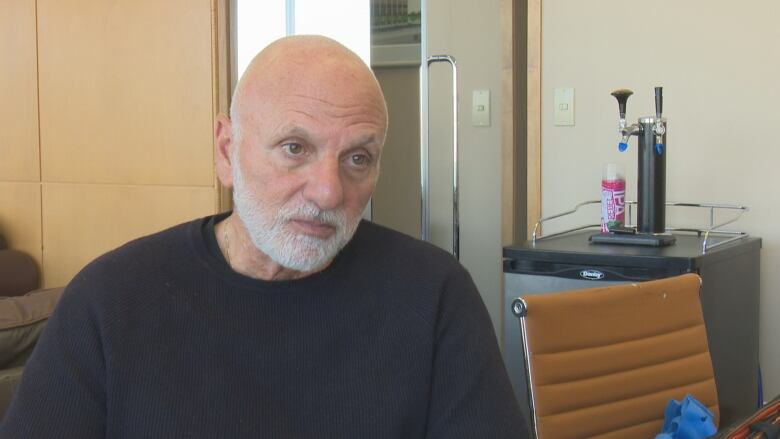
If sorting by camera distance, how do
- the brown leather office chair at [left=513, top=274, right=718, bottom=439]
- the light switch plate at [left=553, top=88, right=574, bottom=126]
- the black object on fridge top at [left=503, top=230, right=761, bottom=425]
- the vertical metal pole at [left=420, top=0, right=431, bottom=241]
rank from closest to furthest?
the brown leather office chair at [left=513, top=274, right=718, bottom=439] → the black object on fridge top at [left=503, top=230, right=761, bottom=425] → the light switch plate at [left=553, top=88, right=574, bottom=126] → the vertical metal pole at [left=420, top=0, right=431, bottom=241]

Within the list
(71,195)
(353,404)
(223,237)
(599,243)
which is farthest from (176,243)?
(71,195)

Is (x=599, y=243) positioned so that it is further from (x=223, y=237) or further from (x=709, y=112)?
(x=223, y=237)

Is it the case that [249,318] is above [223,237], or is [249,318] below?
below

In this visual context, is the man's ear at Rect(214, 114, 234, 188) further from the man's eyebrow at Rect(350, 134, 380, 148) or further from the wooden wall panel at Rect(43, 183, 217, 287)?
the wooden wall panel at Rect(43, 183, 217, 287)

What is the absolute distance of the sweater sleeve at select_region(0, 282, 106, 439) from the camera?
3.43 feet

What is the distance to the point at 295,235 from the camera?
1159 mm

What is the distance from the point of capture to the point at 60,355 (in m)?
1.08

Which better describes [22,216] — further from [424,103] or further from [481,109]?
[481,109]

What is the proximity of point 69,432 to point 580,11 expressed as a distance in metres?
1.93

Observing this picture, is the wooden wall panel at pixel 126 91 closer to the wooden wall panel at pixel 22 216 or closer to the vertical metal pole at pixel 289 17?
the wooden wall panel at pixel 22 216

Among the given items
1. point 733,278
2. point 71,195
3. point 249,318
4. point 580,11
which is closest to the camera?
point 249,318

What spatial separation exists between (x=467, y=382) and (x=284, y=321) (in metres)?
0.26

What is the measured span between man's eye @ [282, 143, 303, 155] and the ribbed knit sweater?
0.59 ft

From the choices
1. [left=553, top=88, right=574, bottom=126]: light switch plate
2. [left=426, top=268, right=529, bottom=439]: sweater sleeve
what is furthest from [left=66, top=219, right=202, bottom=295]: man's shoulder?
[left=553, top=88, right=574, bottom=126]: light switch plate
